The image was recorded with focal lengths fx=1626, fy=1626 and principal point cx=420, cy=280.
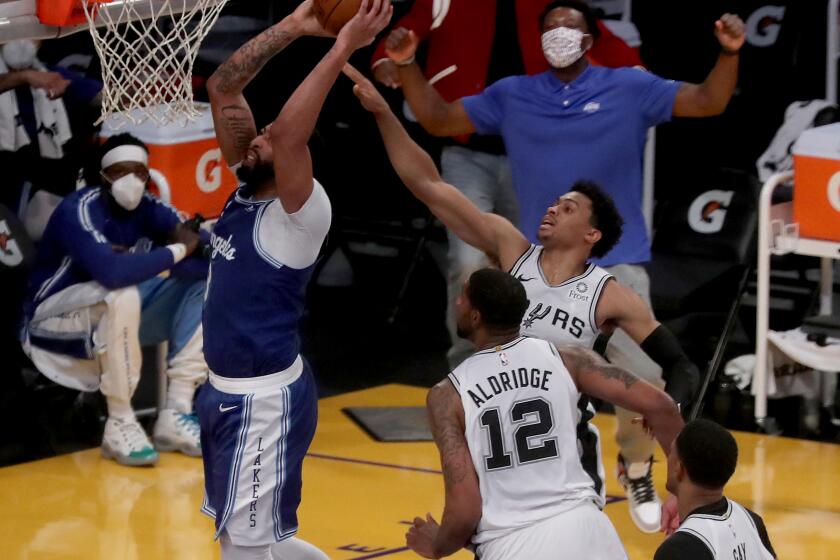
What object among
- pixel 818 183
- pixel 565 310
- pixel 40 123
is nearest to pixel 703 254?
pixel 818 183

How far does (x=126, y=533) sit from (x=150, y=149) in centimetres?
276

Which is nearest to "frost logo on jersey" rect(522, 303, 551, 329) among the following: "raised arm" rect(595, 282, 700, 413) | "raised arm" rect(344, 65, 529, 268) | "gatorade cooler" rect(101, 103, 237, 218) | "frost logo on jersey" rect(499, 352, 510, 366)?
"raised arm" rect(595, 282, 700, 413)

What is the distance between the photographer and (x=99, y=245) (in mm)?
7684

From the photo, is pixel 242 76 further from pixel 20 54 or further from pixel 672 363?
pixel 20 54

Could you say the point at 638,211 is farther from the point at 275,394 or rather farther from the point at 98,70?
the point at 98,70

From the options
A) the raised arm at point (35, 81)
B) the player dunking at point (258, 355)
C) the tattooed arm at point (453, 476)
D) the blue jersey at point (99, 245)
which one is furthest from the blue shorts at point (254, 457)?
the raised arm at point (35, 81)

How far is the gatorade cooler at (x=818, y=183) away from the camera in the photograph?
7652mm

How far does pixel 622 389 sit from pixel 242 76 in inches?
67.3

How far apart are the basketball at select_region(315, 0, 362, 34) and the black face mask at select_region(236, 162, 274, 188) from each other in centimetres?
49

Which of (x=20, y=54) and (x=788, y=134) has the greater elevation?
(x=20, y=54)

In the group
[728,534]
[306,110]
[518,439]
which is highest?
[306,110]

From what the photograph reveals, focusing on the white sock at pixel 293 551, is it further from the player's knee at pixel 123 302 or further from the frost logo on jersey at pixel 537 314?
the player's knee at pixel 123 302

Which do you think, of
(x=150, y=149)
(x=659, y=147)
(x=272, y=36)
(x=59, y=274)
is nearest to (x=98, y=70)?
(x=150, y=149)

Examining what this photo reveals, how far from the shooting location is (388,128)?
5941 mm
